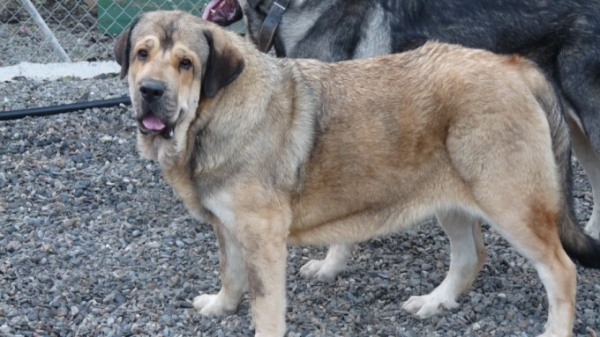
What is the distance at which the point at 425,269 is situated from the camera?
5.66m

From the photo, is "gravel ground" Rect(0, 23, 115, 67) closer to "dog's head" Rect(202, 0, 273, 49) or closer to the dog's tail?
"dog's head" Rect(202, 0, 273, 49)

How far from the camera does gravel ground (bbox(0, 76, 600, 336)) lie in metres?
4.97

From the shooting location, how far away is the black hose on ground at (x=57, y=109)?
771 centimetres

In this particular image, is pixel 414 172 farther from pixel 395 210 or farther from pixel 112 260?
pixel 112 260

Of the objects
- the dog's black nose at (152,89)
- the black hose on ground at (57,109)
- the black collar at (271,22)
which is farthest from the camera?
the black hose on ground at (57,109)

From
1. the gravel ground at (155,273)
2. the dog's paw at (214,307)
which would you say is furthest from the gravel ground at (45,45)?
the dog's paw at (214,307)

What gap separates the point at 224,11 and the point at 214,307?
1981 mm

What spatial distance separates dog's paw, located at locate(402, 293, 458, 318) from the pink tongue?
68.3 inches

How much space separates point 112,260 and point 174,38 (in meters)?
1.84

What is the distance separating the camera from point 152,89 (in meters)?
4.09

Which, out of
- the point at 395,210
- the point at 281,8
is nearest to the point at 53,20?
the point at 281,8

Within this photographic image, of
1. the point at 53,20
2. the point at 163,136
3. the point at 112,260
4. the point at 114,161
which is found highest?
the point at 163,136

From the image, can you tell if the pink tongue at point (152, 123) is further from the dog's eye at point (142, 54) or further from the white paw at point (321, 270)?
the white paw at point (321, 270)

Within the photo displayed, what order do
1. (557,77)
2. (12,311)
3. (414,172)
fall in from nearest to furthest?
(414,172)
(12,311)
(557,77)
